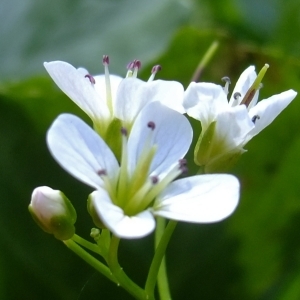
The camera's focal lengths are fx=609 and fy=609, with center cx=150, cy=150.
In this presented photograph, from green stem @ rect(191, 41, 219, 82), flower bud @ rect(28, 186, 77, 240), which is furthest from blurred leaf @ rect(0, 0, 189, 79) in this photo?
flower bud @ rect(28, 186, 77, 240)

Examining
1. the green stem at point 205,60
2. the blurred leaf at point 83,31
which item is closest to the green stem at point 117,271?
the green stem at point 205,60

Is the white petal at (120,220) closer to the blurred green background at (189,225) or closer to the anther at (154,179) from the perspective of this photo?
the anther at (154,179)

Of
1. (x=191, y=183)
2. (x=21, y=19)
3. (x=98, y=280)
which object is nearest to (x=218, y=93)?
(x=191, y=183)

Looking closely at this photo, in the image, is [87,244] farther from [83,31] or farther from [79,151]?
[83,31]

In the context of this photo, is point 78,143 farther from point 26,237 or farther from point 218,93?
point 26,237

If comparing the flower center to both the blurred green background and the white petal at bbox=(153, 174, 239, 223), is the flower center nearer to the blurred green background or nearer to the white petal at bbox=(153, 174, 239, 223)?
the white petal at bbox=(153, 174, 239, 223)

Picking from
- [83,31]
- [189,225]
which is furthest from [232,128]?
[83,31]

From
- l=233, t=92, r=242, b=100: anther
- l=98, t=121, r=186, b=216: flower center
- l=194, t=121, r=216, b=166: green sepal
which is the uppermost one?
l=233, t=92, r=242, b=100: anther
